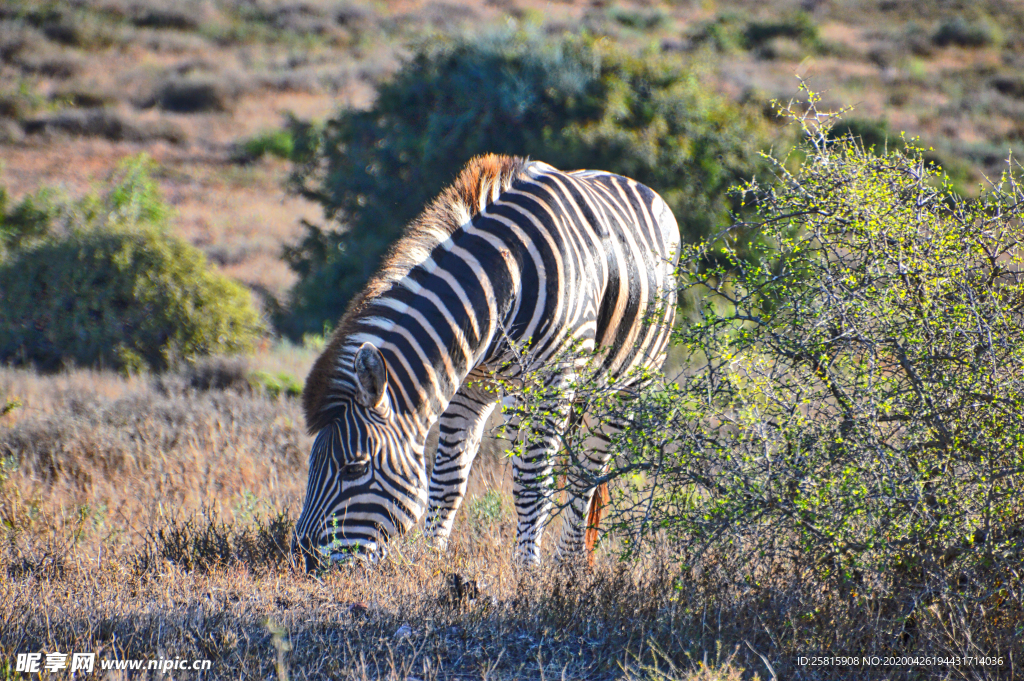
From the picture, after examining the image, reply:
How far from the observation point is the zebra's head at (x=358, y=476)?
3.69m

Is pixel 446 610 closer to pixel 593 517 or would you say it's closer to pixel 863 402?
pixel 593 517

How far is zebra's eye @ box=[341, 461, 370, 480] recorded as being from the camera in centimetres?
369

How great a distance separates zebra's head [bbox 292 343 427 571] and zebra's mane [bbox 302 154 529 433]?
68 mm

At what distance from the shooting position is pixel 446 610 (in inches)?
136

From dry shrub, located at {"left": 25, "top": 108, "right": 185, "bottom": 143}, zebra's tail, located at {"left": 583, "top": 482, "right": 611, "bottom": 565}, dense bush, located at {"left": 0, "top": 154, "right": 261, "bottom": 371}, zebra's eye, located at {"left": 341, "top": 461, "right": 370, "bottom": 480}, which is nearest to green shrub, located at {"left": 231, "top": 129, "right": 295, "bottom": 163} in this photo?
dry shrub, located at {"left": 25, "top": 108, "right": 185, "bottom": 143}

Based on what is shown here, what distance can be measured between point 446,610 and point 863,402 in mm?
2007

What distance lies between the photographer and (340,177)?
36.8 feet

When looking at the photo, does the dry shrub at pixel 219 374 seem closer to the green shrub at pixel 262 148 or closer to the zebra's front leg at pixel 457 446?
the zebra's front leg at pixel 457 446

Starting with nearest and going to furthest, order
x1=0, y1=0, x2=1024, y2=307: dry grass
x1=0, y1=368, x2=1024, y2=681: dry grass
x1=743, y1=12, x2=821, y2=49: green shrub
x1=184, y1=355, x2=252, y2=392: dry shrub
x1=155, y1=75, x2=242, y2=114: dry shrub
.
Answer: x1=0, y1=368, x2=1024, y2=681: dry grass
x1=184, y1=355, x2=252, y2=392: dry shrub
x1=0, y1=0, x2=1024, y2=307: dry grass
x1=155, y1=75, x2=242, y2=114: dry shrub
x1=743, y1=12, x2=821, y2=49: green shrub

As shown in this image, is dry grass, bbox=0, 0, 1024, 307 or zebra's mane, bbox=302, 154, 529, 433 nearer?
zebra's mane, bbox=302, 154, 529, 433

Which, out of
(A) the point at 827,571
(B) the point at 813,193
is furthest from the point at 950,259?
(A) the point at 827,571

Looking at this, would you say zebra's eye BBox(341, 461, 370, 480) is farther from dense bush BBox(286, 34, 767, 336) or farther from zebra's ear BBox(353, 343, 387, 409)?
dense bush BBox(286, 34, 767, 336)

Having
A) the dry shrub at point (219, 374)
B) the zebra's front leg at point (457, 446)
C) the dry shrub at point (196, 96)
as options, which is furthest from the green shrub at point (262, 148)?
the zebra's front leg at point (457, 446)

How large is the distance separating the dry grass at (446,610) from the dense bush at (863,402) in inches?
7.1
